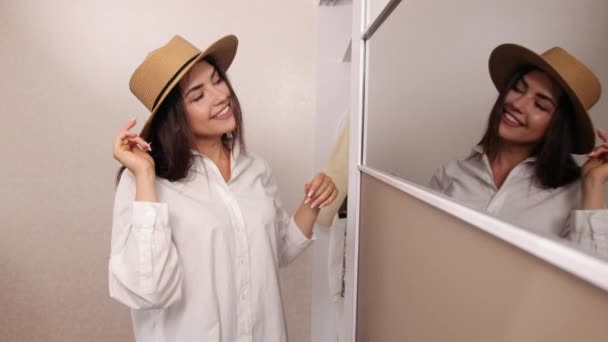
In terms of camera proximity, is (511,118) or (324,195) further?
(324,195)

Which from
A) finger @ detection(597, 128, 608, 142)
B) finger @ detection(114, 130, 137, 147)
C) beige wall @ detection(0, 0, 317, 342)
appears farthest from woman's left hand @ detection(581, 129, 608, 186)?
beige wall @ detection(0, 0, 317, 342)

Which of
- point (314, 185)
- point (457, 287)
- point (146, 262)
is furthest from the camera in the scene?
point (314, 185)

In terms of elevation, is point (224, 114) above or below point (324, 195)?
above

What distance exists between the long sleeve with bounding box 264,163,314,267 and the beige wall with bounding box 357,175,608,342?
1.18 ft

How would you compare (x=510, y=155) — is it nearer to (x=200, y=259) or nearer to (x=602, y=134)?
(x=602, y=134)

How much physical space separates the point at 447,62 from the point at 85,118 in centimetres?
→ 148

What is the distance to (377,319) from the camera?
25.8 inches

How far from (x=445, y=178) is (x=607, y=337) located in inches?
8.0

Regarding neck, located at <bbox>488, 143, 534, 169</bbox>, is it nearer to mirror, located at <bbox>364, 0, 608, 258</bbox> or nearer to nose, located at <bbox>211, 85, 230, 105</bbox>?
mirror, located at <bbox>364, 0, 608, 258</bbox>

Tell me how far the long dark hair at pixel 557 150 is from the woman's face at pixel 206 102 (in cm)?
73

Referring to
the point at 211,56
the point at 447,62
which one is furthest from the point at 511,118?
the point at 211,56

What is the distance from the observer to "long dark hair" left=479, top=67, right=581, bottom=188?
198 millimetres

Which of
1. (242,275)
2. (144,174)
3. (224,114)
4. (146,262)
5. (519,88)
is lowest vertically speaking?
(242,275)

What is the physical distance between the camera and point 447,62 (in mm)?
362
